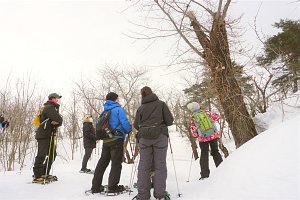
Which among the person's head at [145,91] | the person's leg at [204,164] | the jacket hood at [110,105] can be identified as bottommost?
the person's leg at [204,164]

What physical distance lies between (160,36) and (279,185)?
5457 mm

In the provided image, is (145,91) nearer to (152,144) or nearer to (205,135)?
(152,144)

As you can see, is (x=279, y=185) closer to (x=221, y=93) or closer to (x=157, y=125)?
(x=157, y=125)

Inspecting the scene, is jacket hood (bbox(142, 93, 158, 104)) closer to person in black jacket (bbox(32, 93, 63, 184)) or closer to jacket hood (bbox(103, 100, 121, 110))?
jacket hood (bbox(103, 100, 121, 110))

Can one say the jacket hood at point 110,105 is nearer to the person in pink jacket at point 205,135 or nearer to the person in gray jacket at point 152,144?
the person in gray jacket at point 152,144

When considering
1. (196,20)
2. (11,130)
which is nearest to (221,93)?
(196,20)

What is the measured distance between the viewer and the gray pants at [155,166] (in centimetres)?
364

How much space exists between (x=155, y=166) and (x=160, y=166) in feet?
0.30

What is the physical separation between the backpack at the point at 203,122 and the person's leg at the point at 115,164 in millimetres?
1993

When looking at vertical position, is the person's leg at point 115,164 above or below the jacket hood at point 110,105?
below

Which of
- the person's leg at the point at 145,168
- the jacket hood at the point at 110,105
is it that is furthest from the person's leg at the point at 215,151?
the jacket hood at the point at 110,105

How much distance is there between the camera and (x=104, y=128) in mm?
4305

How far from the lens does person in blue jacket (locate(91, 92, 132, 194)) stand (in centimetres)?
422

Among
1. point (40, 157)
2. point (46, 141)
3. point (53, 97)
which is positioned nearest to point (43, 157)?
point (40, 157)
